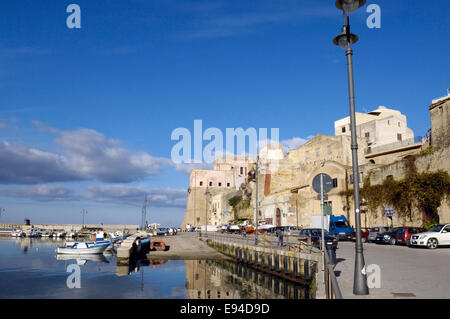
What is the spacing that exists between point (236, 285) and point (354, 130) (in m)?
15.8

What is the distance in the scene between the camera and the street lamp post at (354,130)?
9.33m

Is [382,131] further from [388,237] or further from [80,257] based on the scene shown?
[80,257]

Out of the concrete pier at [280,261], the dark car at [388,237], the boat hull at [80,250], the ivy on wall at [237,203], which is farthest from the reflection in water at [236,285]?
the ivy on wall at [237,203]

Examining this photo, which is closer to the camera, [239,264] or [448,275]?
[448,275]

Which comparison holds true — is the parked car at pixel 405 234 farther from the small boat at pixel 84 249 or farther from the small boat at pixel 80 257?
the small boat at pixel 84 249

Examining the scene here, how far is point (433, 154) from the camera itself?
112ft

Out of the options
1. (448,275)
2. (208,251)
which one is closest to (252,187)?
(208,251)

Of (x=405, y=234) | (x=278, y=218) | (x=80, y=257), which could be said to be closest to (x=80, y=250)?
(x=80, y=257)

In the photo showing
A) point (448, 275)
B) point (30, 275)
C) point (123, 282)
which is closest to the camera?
point (448, 275)

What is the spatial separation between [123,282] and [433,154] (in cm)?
2896

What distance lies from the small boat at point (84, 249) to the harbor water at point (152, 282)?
11.9 metres
